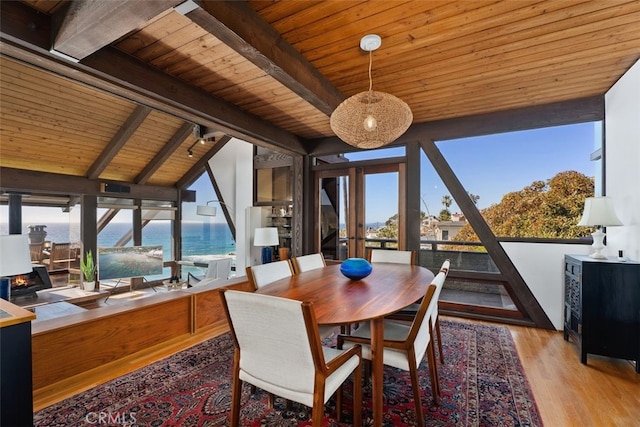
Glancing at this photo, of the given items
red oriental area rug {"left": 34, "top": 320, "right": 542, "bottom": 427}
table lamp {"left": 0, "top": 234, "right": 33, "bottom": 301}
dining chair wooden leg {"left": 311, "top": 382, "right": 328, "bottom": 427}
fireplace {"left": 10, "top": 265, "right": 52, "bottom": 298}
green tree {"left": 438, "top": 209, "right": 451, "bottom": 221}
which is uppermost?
green tree {"left": 438, "top": 209, "right": 451, "bottom": 221}

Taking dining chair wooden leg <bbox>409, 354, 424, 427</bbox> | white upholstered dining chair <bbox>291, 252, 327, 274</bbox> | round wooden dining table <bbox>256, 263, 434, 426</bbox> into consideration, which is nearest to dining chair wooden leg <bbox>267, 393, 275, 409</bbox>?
round wooden dining table <bbox>256, 263, 434, 426</bbox>

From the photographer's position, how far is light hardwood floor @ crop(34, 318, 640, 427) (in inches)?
71.3

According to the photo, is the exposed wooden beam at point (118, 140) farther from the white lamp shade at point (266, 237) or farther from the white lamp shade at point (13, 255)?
the white lamp shade at point (13, 255)

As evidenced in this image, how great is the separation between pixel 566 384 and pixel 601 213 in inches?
59.3

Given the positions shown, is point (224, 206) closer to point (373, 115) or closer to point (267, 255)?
point (267, 255)

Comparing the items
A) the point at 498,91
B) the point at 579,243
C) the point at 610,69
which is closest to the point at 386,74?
the point at 498,91

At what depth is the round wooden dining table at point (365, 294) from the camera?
4.96ft

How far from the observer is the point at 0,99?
12.3 feet

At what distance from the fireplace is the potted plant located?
0.54 metres

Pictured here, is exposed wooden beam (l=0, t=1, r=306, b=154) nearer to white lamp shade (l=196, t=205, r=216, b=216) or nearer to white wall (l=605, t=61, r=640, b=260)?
white lamp shade (l=196, t=205, r=216, b=216)

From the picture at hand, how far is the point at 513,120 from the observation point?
3451 millimetres

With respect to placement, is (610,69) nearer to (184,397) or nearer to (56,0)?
(56,0)

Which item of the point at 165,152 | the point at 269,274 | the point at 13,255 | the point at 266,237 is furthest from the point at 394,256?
the point at 165,152

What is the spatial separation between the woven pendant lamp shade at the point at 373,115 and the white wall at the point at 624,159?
6.61 ft
